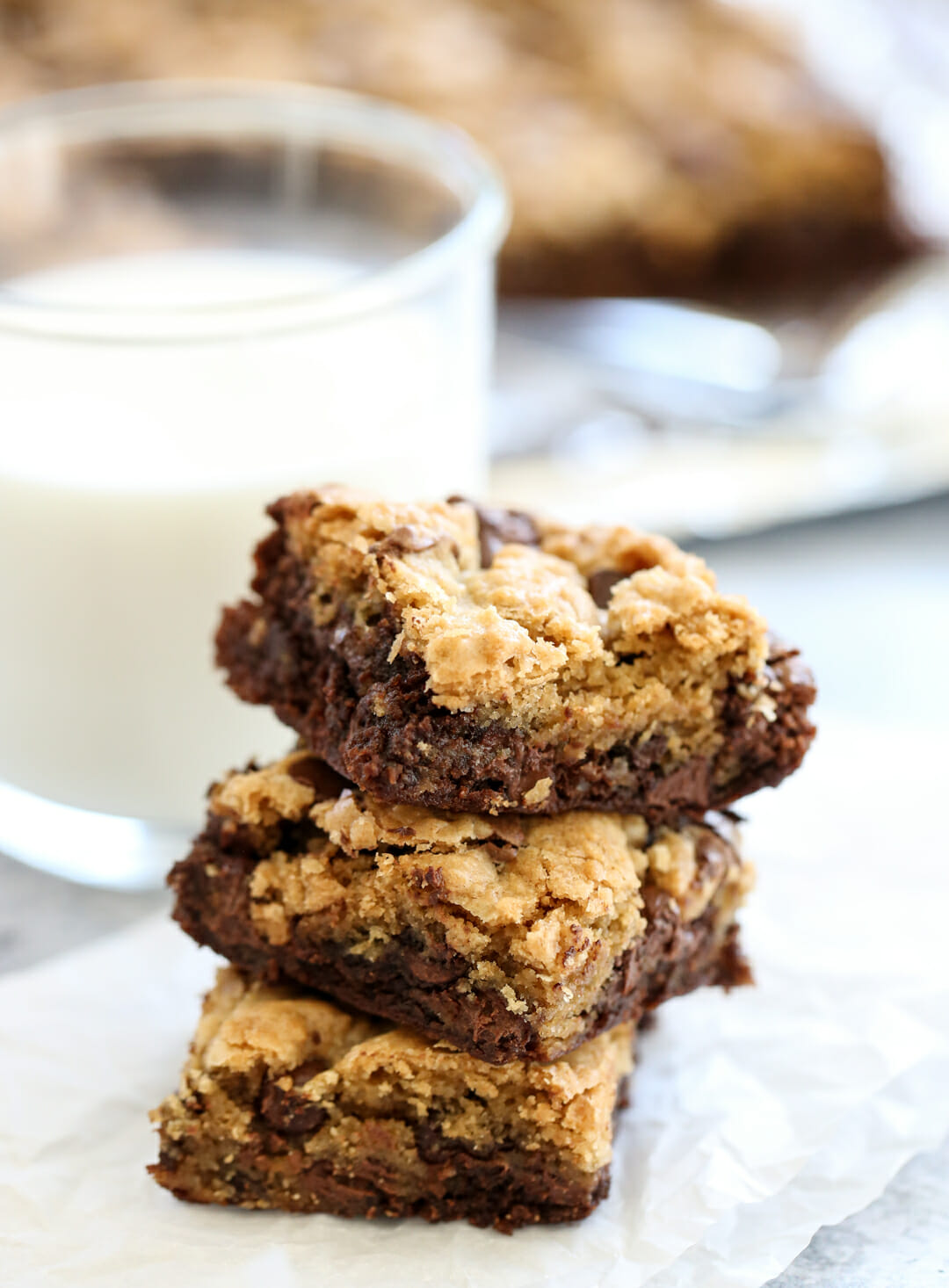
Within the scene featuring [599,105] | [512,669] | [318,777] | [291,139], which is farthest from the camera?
[599,105]

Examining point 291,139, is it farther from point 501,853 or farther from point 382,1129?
point 382,1129

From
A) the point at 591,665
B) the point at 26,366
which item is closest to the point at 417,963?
the point at 591,665

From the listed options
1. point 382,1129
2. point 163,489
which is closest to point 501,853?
point 382,1129

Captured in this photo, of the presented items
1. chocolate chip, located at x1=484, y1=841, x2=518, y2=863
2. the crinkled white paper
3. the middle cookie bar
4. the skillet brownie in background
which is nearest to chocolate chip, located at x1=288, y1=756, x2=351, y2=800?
the middle cookie bar

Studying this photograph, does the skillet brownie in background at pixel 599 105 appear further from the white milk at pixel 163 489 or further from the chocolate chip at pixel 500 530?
the chocolate chip at pixel 500 530

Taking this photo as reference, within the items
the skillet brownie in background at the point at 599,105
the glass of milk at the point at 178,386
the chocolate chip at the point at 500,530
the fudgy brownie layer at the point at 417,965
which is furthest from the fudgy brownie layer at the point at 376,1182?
the skillet brownie in background at the point at 599,105

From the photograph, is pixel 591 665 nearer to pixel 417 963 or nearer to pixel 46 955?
pixel 417 963

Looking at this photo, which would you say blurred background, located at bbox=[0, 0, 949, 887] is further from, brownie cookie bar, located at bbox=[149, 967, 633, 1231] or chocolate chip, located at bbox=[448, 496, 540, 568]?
brownie cookie bar, located at bbox=[149, 967, 633, 1231]

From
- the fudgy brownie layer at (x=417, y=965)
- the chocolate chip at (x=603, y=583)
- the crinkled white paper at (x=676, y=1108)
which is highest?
the chocolate chip at (x=603, y=583)
